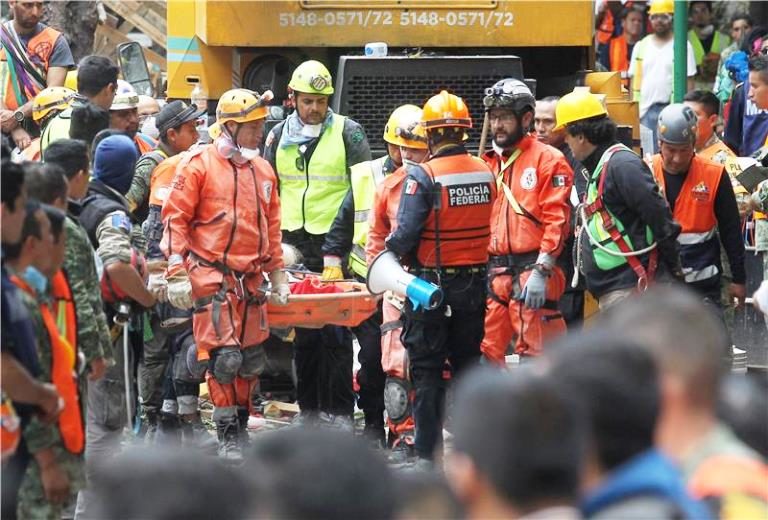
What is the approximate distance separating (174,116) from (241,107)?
0.94 m

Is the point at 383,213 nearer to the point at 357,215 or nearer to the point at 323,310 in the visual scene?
the point at 323,310

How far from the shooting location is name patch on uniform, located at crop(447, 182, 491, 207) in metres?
8.72

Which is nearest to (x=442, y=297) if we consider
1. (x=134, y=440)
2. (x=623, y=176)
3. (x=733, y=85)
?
(x=623, y=176)

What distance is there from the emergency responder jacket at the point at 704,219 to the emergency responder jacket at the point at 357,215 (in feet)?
5.38

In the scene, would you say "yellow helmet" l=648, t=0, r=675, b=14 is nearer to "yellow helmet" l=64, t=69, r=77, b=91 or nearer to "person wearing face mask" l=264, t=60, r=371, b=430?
"yellow helmet" l=64, t=69, r=77, b=91

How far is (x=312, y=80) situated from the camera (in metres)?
10.3

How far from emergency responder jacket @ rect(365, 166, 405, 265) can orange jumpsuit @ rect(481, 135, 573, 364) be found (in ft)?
1.77

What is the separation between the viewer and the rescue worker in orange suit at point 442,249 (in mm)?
8695

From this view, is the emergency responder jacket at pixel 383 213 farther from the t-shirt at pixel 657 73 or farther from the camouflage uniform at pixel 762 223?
the t-shirt at pixel 657 73

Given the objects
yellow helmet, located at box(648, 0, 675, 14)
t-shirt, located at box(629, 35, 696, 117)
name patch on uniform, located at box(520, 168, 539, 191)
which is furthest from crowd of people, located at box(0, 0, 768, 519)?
yellow helmet, located at box(648, 0, 675, 14)

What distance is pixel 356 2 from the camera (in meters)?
12.4

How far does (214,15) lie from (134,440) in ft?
14.1

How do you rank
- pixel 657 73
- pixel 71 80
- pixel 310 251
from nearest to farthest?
1. pixel 310 251
2. pixel 71 80
3. pixel 657 73

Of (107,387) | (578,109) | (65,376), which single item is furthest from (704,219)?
(65,376)
